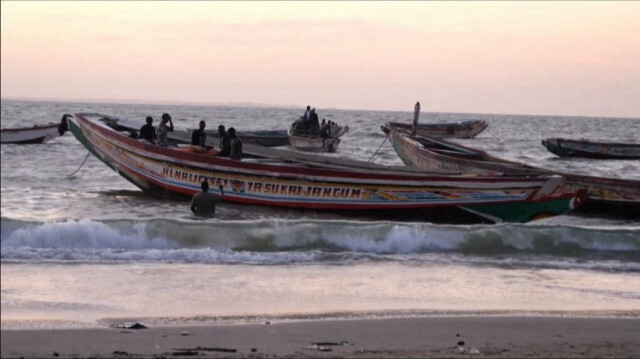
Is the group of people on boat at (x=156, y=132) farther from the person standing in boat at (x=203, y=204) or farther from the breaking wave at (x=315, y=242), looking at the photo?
the breaking wave at (x=315, y=242)

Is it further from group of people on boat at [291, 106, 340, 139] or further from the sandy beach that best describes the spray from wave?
group of people on boat at [291, 106, 340, 139]

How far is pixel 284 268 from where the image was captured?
1069 cm

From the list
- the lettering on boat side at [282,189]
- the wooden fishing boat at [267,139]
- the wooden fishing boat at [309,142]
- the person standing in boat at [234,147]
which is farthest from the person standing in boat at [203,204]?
the wooden fishing boat at [267,139]

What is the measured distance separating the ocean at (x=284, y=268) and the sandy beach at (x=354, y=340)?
352 mm

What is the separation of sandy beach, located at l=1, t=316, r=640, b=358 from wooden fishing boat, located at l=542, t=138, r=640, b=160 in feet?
88.9

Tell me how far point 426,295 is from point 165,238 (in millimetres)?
4219

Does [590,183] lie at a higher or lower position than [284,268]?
higher

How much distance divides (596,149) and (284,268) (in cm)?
2564

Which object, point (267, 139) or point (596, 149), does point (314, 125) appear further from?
point (596, 149)

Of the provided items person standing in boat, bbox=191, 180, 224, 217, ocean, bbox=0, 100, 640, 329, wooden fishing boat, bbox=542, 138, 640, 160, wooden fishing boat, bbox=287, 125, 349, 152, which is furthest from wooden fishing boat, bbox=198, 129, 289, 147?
person standing in boat, bbox=191, 180, 224, 217

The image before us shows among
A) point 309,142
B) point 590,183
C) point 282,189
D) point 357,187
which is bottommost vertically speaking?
point 309,142

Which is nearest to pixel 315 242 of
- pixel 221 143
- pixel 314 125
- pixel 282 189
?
pixel 282 189

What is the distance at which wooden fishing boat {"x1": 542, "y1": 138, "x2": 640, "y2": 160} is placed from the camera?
33594mm

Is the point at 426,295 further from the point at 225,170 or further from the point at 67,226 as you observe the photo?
the point at 225,170
